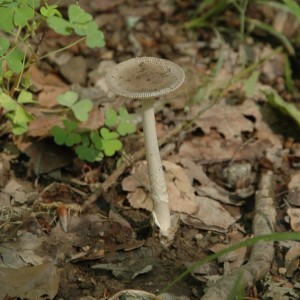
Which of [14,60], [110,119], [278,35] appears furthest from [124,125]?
[278,35]

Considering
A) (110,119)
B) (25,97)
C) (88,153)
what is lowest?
(88,153)

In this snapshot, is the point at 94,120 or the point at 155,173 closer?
the point at 155,173

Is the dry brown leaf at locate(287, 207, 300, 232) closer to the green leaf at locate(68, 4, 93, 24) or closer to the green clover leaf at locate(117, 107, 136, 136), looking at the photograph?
the green clover leaf at locate(117, 107, 136, 136)

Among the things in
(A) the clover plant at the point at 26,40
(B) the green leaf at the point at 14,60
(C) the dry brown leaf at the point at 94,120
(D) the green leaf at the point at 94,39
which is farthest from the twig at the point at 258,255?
(B) the green leaf at the point at 14,60

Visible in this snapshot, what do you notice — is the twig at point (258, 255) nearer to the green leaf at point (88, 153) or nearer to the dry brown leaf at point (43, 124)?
the green leaf at point (88, 153)

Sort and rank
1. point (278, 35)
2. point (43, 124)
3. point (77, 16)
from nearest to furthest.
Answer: point (77, 16) < point (43, 124) < point (278, 35)

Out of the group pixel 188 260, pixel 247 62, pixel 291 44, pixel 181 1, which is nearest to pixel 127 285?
pixel 188 260

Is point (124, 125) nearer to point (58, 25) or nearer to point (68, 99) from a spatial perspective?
point (68, 99)

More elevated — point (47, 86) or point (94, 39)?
point (94, 39)
